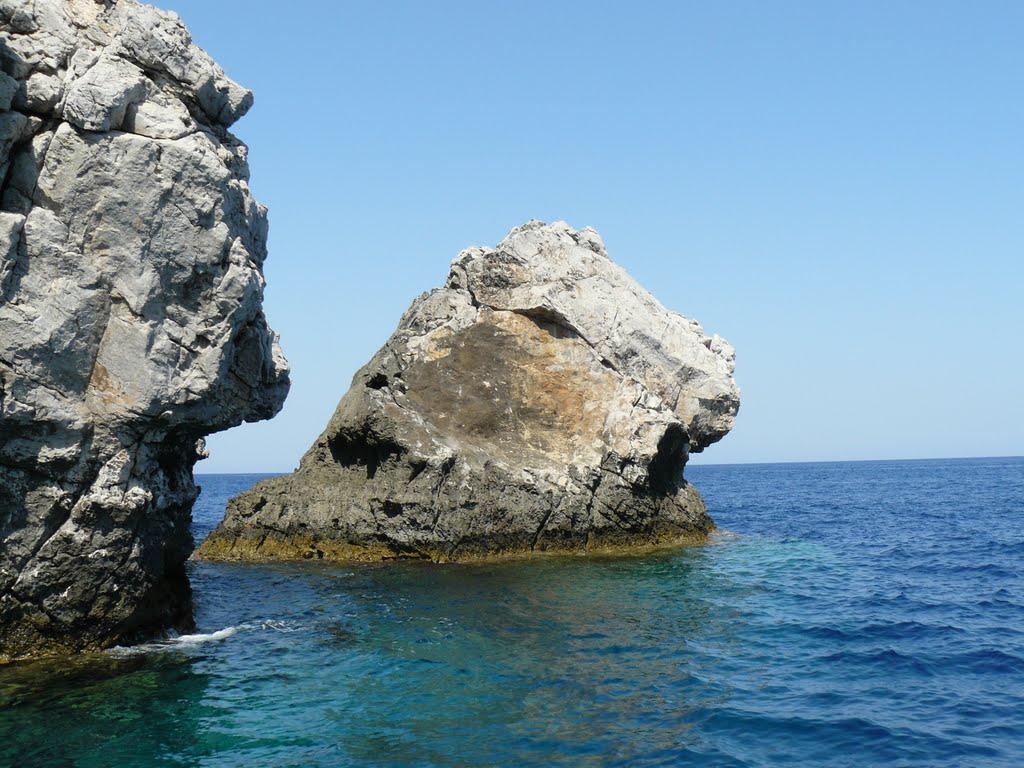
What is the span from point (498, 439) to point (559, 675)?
1722 cm

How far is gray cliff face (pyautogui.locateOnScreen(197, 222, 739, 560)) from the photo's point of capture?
102 feet

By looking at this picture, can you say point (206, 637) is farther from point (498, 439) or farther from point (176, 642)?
point (498, 439)

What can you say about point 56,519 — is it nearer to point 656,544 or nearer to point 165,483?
point 165,483

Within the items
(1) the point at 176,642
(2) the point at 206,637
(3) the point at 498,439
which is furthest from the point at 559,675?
(3) the point at 498,439

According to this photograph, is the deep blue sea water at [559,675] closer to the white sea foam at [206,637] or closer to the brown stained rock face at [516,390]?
the white sea foam at [206,637]

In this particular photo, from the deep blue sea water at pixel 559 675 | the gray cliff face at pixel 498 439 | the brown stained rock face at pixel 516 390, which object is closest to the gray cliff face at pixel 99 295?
the deep blue sea water at pixel 559 675

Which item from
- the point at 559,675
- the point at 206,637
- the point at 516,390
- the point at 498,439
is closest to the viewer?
the point at 559,675

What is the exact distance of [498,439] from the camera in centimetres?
→ 3316

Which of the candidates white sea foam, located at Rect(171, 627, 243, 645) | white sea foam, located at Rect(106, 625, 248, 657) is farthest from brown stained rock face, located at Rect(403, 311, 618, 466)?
white sea foam, located at Rect(106, 625, 248, 657)

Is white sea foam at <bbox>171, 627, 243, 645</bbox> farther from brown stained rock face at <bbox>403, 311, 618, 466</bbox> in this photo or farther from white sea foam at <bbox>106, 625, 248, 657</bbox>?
brown stained rock face at <bbox>403, 311, 618, 466</bbox>

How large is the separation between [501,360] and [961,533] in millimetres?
23822

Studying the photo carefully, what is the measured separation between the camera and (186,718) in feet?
46.3

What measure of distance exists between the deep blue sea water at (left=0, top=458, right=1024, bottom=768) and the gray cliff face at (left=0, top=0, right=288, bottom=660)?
182 cm

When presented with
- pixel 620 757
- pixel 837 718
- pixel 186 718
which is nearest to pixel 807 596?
pixel 837 718
